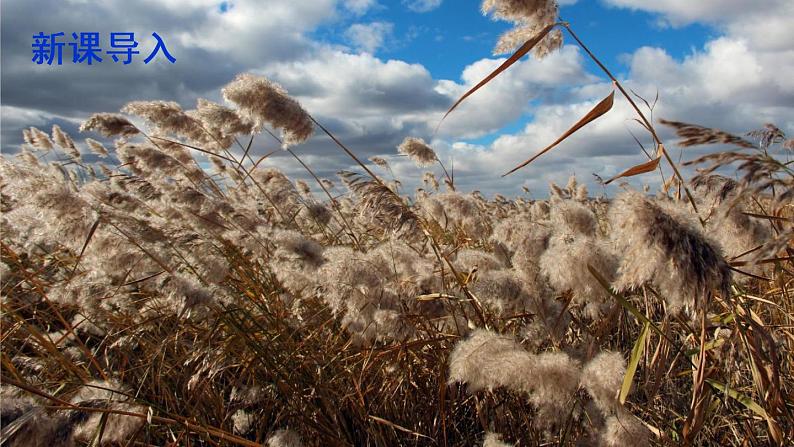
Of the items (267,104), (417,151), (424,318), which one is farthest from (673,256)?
(417,151)

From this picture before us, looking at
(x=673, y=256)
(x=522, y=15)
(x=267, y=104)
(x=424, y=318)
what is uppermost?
(x=522, y=15)

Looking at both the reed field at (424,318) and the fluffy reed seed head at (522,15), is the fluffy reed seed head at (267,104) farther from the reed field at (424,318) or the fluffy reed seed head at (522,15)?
the fluffy reed seed head at (522,15)

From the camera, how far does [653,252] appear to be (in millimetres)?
1139

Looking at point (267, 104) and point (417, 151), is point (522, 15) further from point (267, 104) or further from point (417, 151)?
point (417, 151)

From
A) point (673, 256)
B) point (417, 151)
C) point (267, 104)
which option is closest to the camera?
point (673, 256)

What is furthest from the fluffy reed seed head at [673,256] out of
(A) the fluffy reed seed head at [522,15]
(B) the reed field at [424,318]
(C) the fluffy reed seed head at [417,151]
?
(C) the fluffy reed seed head at [417,151]

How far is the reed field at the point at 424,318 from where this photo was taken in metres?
1.40

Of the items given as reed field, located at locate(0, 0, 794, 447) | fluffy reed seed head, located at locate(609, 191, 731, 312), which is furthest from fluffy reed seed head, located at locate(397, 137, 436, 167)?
fluffy reed seed head, located at locate(609, 191, 731, 312)

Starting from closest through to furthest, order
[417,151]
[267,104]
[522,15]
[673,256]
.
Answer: [673,256] < [522,15] < [267,104] < [417,151]

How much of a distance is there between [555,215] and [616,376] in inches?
31.5

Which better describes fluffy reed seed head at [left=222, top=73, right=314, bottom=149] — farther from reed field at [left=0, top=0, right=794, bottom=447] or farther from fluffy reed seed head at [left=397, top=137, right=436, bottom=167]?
fluffy reed seed head at [left=397, top=137, right=436, bottom=167]

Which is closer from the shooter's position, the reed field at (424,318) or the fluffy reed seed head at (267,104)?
the reed field at (424,318)

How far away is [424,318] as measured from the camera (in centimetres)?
229

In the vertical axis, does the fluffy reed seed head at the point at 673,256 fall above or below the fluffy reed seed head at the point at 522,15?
below
